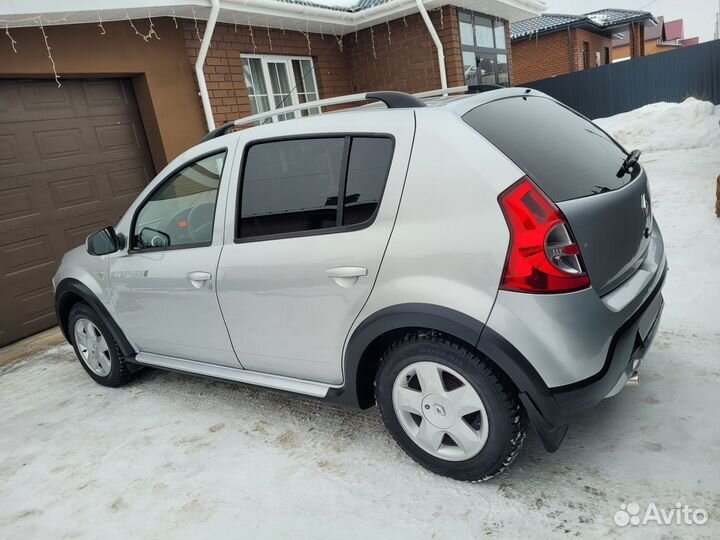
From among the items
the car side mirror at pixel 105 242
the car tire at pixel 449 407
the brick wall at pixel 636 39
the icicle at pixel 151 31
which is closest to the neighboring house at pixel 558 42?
the brick wall at pixel 636 39

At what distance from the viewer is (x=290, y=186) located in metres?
2.64

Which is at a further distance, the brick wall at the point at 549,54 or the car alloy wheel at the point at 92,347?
the brick wall at the point at 549,54

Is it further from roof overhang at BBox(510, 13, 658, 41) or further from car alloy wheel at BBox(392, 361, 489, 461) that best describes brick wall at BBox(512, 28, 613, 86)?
car alloy wheel at BBox(392, 361, 489, 461)

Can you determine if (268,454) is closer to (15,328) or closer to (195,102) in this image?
(15,328)

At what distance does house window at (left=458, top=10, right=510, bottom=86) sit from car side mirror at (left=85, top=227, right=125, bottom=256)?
823 cm

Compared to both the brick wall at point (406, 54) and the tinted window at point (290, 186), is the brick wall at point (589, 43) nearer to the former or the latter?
the brick wall at point (406, 54)

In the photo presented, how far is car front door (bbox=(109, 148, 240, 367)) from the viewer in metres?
2.94

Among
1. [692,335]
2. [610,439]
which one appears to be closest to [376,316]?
[610,439]

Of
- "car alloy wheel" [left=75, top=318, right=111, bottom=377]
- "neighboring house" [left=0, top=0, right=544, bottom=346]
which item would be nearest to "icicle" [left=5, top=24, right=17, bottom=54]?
"neighboring house" [left=0, top=0, right=544, bottom=346]

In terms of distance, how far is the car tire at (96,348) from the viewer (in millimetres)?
3826

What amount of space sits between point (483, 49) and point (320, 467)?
1035cm

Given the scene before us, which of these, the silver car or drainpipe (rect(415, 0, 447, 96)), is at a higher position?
drainpipe (rect(415, 0, 447, 96))

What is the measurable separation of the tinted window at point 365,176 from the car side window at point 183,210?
35.8 inches

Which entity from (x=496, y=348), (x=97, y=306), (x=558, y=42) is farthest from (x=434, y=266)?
(x=558, y=42)
